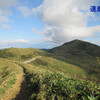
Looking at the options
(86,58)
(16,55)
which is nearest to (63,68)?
(16,55)

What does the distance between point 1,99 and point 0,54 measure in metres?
65.9

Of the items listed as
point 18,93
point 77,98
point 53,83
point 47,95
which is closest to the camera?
point 77,98

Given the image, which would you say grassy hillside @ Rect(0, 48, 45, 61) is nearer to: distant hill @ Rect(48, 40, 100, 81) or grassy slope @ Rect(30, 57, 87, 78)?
grassy slope @ Rect(30, 57, 87, 78)

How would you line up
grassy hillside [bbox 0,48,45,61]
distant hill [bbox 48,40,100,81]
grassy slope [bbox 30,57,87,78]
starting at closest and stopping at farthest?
grassy slope [bbox 30,57,87,78], distant hill [bbox 48,40,100,81], grassy hillside [bbox 0,48,45,61]

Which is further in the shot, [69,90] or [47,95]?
[47,95]

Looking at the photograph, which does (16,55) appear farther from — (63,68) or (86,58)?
(86,58)

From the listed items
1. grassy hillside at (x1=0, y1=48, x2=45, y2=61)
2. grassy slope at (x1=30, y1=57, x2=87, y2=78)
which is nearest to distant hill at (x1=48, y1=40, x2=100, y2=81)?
grassy slope at (x1=30, y1=57, x2=87, y2=78)

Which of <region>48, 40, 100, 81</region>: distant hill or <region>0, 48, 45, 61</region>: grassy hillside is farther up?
<region>0, 48, 45, 61</region>: grassy hillside

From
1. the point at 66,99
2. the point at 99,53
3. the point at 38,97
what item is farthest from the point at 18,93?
the point at 99,53

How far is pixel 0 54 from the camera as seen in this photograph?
6619 centimetres

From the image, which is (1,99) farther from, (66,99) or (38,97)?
(66,99)

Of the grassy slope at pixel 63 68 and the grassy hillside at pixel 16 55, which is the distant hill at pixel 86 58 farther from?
the grassy hillside at pixel 16 55

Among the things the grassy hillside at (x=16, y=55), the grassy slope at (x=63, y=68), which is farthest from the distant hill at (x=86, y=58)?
the grassy hillside at (x=16, y=55)

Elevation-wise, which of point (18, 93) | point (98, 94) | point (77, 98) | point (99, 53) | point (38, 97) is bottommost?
point (99, 53)
